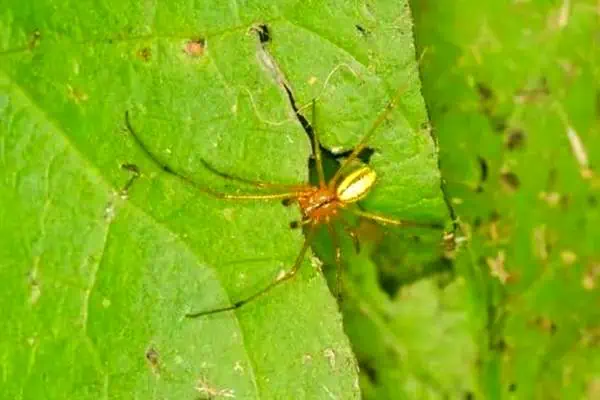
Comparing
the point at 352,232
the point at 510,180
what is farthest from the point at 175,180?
the point at 510,180

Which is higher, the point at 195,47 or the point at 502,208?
the point at 195,47

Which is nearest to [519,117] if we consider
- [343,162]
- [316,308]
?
[343,162]

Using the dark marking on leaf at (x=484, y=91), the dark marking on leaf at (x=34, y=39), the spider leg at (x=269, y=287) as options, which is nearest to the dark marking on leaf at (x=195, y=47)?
the dark marking on leaf at (x=34, y=39)

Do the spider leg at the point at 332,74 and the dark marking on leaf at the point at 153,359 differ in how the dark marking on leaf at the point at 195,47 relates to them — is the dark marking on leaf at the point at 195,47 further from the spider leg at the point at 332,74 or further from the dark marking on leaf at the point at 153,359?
the dark marking on leaf at the point at 153,359

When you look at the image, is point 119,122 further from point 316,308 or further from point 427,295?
point 427,295

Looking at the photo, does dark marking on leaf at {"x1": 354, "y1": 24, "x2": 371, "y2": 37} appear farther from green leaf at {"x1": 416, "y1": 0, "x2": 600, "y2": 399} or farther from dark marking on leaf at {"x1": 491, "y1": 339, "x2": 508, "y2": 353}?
dark marking on leaf at {"x1": 491, "y1": 339, "x2": 508, "y2": 353}

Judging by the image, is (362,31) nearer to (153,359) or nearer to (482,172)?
(153,359)
